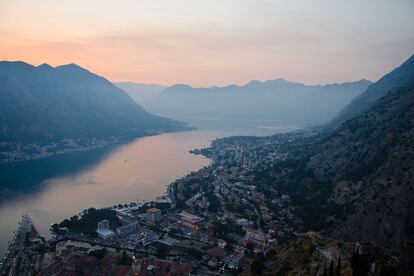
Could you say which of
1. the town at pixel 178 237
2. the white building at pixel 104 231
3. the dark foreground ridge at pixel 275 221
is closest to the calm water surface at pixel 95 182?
the town at pixel 178 237

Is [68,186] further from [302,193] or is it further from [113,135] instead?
[113,135]

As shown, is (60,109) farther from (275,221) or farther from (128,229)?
(275,221)

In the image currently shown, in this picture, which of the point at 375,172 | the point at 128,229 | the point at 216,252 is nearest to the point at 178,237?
the point at 128,229

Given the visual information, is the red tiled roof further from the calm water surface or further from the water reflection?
the water reflection

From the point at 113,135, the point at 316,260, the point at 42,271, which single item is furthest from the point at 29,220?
the point at 113,135

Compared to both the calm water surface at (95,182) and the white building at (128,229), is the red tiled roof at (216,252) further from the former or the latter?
the calm water surface at (95,182)

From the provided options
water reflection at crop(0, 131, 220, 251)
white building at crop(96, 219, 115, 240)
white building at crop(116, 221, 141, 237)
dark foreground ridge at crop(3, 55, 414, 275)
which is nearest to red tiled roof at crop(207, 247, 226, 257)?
dark foreground ridge at crop(3, 55, 414, 275)
